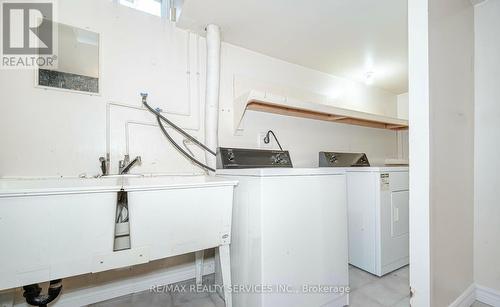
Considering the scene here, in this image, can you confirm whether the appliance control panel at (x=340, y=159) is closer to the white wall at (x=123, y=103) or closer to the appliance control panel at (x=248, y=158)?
the white wall at (x=123, y=103)

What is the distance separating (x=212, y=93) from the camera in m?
1.88

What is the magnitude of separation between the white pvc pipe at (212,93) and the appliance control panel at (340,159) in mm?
1266

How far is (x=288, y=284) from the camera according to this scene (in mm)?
1272

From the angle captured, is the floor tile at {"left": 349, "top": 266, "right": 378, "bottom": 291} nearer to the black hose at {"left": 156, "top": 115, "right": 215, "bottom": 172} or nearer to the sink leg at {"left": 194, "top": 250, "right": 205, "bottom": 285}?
the sink leg at {"left": 194, "top": 250, "right": 205, "bottom": 285}

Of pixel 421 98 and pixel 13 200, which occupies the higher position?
pixel 421 98

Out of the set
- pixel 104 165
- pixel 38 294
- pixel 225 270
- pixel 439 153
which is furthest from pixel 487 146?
pixel 38 294

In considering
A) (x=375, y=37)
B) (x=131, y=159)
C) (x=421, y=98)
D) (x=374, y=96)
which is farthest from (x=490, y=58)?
(x=131, y=159)

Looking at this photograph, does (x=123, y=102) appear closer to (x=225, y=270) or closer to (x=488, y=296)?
(x=225, y=270)

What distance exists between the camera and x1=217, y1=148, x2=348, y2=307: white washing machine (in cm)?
122

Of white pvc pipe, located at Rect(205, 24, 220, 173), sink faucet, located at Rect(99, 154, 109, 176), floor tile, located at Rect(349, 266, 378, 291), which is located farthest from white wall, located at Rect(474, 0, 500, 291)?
sink faucet, located at Rect(99, 154, 109, 176)

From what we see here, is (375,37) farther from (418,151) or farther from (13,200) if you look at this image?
(13,200)

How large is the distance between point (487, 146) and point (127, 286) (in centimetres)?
290

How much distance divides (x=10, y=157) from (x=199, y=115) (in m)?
1.26

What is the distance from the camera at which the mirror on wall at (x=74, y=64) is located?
4.75 ft
